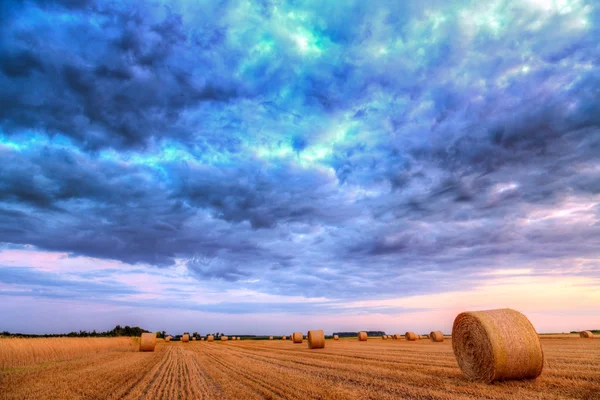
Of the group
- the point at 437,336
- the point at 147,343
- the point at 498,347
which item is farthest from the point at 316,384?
the point at 437,336

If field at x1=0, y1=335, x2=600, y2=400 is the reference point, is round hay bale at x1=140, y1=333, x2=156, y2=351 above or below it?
above

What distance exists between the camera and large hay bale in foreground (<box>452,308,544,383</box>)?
9.80 metres

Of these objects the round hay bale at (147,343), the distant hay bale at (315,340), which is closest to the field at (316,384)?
the distant hay bale at (315,340)

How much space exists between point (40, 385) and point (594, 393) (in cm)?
1370

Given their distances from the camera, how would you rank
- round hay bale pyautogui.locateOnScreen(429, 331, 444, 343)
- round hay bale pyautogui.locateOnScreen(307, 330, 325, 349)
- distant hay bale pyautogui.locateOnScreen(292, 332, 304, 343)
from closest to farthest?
1. round hay bale pyautogui.locateOnScreen(307, 330, 325, 349)
2. round hay bale pyautogui.locateOnScreen(429, 331, 444, 343)
3. distant hay bale pyautogui.locateOnScreen(292, 332, 304, 343)

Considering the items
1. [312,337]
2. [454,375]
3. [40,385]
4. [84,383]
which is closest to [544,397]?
[454,375]

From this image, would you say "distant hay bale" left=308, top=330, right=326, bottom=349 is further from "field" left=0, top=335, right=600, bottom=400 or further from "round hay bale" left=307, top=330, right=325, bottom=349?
"field" left=0, top=335, right=600, bottom=400

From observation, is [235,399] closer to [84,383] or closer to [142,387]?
[142,387]

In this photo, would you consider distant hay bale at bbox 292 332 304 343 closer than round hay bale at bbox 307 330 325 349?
No

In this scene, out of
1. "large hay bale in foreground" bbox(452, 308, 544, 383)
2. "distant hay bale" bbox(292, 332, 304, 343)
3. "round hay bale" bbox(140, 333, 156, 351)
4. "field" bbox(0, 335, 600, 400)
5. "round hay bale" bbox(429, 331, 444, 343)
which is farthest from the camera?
"distant hay bale" bbox(292, 332, 304, 343)

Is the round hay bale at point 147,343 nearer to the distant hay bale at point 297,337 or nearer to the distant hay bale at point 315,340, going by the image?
the distant hay bale at point 315,340

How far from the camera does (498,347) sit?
9914 millimetres

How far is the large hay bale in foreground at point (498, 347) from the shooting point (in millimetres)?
9805

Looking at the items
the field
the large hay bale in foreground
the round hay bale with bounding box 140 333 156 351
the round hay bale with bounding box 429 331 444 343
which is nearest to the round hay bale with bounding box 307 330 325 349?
the round hay bale with bounding box 429 331 444 343
